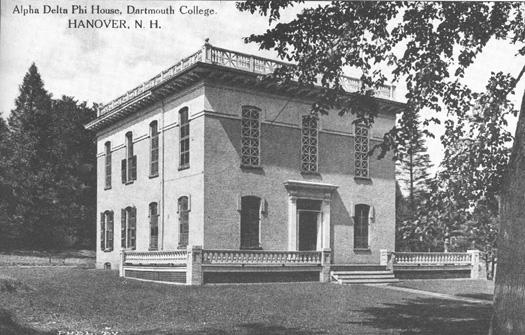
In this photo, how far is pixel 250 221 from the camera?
21234 millimetres

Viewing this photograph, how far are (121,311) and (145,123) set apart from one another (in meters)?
13.2

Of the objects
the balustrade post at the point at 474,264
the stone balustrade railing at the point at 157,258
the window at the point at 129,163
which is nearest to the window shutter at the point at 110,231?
the window at the point at 129,163

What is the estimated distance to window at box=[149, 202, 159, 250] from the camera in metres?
23.8

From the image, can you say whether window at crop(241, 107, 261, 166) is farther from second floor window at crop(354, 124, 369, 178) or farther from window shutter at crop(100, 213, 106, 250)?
window shutter at crop(100, 213, 106, 250)

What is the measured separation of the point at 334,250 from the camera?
76.4ft

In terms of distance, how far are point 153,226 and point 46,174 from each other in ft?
Result: 59.2

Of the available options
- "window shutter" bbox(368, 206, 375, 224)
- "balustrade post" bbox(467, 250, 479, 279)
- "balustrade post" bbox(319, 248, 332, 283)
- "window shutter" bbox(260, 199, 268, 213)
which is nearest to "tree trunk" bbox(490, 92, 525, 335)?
"balustrade post" bbox(319, 248, 332, 283)

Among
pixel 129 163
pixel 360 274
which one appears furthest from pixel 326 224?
pixel 129 163

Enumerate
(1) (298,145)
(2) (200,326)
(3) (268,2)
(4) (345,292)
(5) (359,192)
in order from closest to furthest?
1. (3) (268,2)
2. (2) (200,326)
3. (4) (345,292)
4. (1) (298,145)
5. (5) (359,192)

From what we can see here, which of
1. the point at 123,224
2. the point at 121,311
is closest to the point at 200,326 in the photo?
the point at 121,311

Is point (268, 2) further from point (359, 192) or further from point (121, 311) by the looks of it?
point (359, 192)

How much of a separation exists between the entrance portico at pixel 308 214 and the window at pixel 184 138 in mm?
4172

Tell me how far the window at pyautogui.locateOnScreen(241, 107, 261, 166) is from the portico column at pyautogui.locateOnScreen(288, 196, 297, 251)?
2224 millimetres

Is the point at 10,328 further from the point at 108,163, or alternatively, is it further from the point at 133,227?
the point at 108,163
